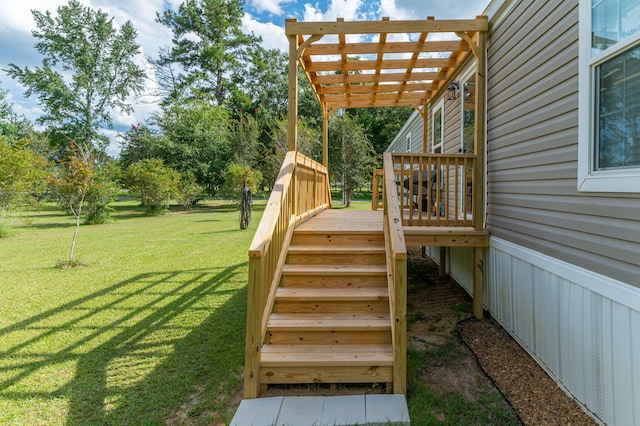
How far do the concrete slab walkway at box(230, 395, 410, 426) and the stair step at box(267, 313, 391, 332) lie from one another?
53cm

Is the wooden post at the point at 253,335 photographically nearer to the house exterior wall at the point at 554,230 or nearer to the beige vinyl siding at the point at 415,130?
the house exterior wall at the point at 554,230

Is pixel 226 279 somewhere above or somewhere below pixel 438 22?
below

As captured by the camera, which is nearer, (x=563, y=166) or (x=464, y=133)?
(x=563, y=166)

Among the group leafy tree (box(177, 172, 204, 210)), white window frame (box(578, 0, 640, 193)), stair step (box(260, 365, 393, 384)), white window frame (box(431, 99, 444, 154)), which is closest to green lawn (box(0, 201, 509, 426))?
stair step (box(260, 365, 393, 384))

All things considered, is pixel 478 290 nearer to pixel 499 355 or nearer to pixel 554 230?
pixel 499 355

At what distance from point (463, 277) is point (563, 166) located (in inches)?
111

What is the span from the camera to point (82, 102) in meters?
25.8

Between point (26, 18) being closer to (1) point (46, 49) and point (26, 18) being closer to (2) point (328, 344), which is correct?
(1) point (46, 49)

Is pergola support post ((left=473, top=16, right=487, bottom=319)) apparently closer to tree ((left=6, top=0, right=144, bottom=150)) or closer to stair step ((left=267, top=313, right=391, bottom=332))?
stair step ((left=267, top=313, right=391, bottom=332))

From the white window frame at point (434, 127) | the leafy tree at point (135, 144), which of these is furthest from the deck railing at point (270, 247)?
the leafy tree at point (135, 144)

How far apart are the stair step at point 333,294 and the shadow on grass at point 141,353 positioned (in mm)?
722

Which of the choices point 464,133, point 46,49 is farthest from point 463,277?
point 46,49

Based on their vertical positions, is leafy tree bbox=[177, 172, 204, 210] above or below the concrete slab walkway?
above

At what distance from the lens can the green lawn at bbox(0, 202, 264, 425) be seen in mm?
2438
